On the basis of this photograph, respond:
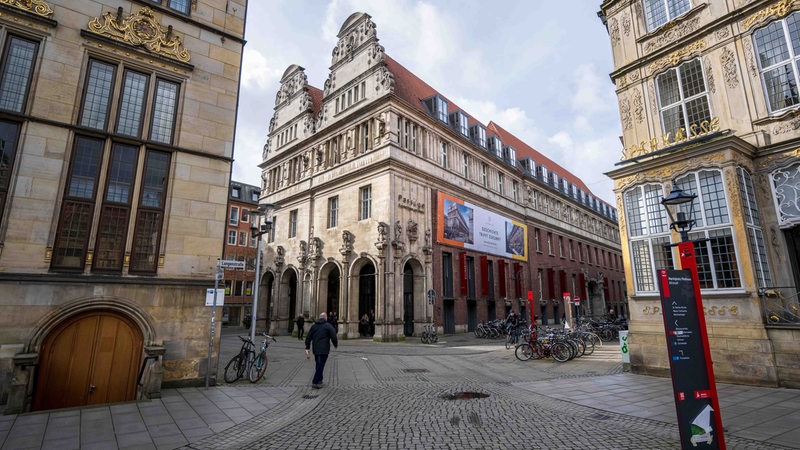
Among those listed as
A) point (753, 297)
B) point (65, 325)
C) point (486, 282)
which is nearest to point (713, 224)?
point (753, 297)

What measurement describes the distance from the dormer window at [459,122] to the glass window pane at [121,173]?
90.0 ft

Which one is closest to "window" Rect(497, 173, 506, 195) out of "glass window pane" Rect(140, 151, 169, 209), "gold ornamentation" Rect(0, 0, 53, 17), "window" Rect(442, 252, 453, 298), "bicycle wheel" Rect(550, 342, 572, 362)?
"window" Rect(442, 252, 453, 298)

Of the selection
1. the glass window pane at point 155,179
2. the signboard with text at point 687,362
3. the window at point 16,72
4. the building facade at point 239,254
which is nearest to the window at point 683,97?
the signboard with text at point 687,362

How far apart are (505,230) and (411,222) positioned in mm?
13981

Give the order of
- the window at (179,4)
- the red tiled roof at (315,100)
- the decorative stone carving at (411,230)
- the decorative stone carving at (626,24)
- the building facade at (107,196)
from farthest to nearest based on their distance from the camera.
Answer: the red tiled roof at (315,100), the decorative stone carving at (411,230), the decorative stone carving at (626,24), the window at (179,4), the building facade at (107,196)

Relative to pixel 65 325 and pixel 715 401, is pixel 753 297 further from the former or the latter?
pixel 65 325

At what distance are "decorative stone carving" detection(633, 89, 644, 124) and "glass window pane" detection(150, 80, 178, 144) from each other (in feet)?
47.2

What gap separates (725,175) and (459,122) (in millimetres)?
25999

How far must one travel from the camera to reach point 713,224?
10562 mm

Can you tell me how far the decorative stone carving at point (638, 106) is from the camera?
12984mm

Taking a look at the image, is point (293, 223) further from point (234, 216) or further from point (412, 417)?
point (412, 417)

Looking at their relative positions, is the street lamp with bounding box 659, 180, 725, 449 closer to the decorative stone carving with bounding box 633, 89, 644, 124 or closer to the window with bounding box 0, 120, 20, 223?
the decorative stone carving with bounding box 633, 89, 644, 124

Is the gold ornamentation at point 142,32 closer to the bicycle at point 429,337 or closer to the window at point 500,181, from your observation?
the bicycle at point 429,337

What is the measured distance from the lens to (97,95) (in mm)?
9805
